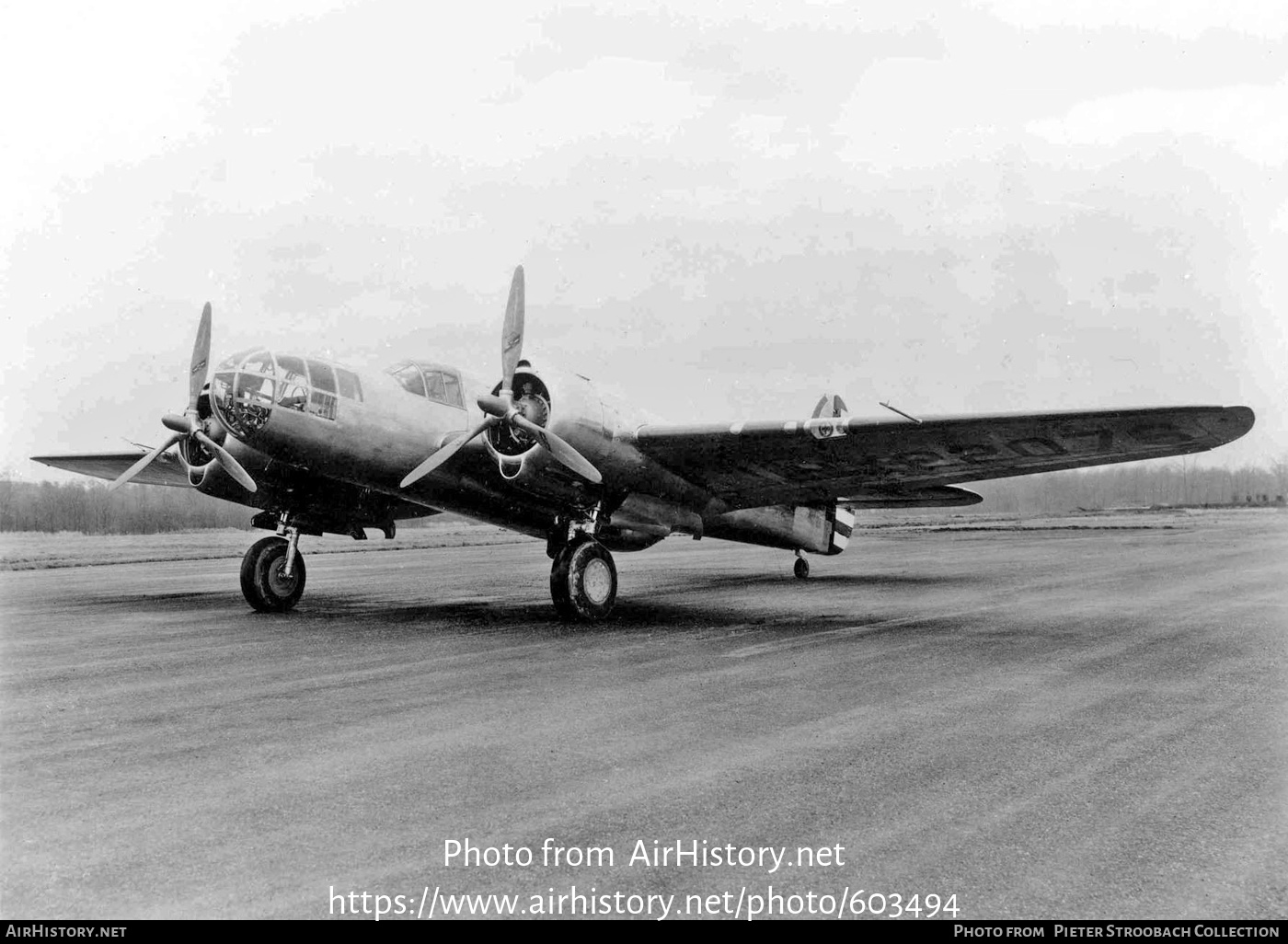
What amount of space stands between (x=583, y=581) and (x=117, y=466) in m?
12.9

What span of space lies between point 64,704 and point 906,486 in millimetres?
12383

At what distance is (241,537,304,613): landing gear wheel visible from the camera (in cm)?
1412

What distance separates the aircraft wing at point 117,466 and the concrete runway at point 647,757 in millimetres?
6193

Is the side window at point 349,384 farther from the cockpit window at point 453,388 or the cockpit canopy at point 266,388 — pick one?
the cockpit window at point 453,388

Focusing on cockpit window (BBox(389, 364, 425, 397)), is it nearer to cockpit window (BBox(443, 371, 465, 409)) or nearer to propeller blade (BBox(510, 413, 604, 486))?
cockpit window (BBox(443, 371, 465, 409))

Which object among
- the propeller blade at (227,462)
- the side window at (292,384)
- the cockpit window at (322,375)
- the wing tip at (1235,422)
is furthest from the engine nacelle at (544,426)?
the wing tip at (1235,422)

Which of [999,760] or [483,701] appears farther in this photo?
[483,701]

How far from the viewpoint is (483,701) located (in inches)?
297

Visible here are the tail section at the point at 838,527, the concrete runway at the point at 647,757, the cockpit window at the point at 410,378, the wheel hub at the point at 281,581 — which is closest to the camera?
the concrete runway at the point at 647,757

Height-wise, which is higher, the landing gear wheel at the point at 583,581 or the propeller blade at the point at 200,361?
the propeller blade at the point at 200,361

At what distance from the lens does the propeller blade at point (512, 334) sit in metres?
12.2

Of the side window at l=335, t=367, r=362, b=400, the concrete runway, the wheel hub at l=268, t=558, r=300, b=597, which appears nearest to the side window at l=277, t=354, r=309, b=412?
the side window at l=335, t=367, r=362, b=400

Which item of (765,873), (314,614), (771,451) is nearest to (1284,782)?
(765,873)
